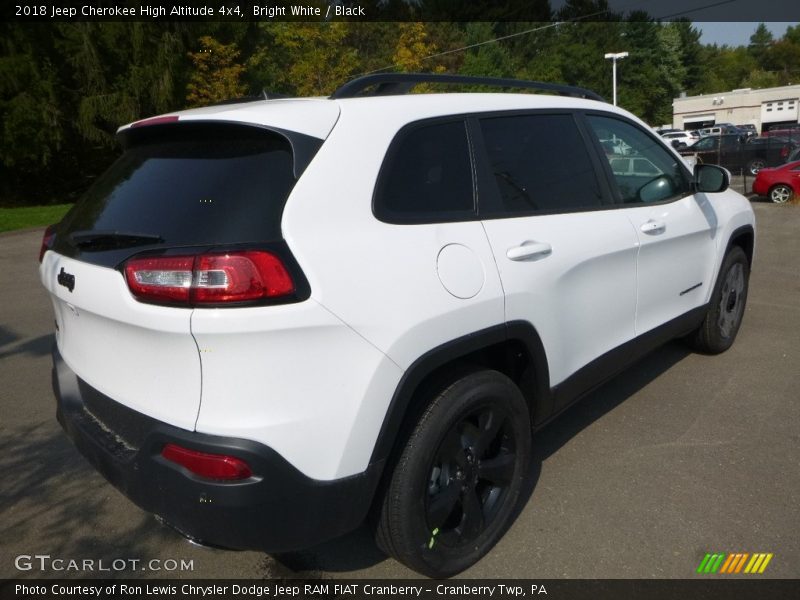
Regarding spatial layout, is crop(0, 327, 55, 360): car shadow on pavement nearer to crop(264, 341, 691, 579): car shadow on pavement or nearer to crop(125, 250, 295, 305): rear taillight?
crop(264, 341, 691, 579): car shadow on pavement

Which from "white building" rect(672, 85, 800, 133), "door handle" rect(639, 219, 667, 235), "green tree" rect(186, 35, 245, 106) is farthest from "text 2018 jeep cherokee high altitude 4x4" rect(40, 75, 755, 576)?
"white building" rect(672, 85, 800, 133)

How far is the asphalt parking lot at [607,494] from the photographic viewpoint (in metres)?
2.79

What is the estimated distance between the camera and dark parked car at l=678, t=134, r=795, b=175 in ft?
72.4

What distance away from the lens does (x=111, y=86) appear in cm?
2356

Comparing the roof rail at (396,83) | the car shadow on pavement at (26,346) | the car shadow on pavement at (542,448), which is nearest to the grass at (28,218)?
the car shadow on pavement at (26,346)

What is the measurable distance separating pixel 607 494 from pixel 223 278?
2213 mm

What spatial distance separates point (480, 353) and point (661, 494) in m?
1.24

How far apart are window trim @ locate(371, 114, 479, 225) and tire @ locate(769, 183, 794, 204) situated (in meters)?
15.3

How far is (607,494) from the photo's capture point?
3.23m

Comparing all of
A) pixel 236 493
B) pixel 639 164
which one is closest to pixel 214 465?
pixel 236 493

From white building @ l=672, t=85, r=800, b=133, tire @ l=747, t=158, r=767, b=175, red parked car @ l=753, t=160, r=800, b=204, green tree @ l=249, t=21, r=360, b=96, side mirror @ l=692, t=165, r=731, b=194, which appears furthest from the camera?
white building @ l=672, t=85, r=800, b=133

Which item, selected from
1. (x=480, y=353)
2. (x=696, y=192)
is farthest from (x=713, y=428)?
(x=480, y=353)

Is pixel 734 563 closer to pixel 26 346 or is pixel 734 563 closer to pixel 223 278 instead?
pixel 223 278

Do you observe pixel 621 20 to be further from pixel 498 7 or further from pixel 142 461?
pixel 142 461
